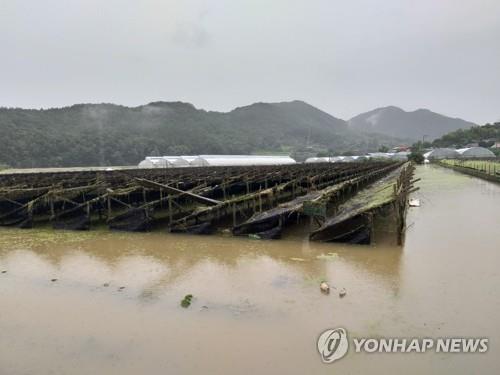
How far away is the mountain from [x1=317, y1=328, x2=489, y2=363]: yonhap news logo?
79.2 meters

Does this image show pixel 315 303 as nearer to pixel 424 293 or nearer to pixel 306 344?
pixel 306 344

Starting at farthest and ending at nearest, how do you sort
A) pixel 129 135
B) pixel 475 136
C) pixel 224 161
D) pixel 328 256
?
pixel 129 135 < pixel 475 136 < pixel 224 161 < pixel 328 256

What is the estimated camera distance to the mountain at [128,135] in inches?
3019

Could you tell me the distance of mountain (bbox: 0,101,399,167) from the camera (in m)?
76.7

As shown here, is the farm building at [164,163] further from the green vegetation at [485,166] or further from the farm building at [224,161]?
the green vegetation at [485,166]

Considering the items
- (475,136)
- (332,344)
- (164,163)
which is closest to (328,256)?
(332,344)

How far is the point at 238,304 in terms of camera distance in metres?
6.22

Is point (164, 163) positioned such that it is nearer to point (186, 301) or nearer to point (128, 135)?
point (128, 135)

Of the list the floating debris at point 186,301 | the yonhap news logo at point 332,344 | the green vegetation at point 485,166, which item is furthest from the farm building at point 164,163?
the yonhap news logo at point 332,344

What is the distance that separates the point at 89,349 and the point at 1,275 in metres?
4.65

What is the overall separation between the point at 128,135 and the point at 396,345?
100746 mm

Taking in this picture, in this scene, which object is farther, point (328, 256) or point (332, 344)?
point (328, 256)

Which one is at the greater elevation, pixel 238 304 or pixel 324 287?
pixel 324 287

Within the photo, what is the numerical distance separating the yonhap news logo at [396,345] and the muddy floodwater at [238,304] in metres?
0.10
